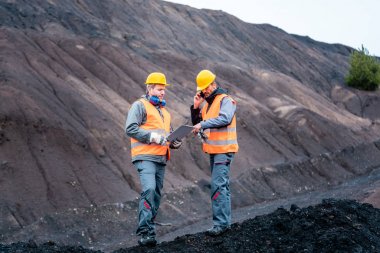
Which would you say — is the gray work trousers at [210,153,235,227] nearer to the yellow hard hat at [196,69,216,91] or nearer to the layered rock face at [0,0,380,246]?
the yellow hard hat at [196,69,216,91]

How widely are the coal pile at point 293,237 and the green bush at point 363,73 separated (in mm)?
44149

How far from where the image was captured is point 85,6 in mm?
34469

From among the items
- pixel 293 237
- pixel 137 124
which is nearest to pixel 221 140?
pixel 137 124

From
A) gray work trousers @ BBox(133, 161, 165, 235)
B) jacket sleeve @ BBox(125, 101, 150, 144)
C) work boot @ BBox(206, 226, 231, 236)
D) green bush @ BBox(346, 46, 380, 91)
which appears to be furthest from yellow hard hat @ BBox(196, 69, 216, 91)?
green bush @ BBox(346, 46, 380, 91)

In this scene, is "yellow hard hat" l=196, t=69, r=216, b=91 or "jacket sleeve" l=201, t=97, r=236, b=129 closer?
"jacket sleeve" l=201, t=97, r=236, b=129

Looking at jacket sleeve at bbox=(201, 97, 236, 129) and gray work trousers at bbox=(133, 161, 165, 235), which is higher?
jacket sleeve at bbox=(201, 97, 236, 129)

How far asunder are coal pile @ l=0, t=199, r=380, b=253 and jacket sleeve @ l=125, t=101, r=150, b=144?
4.60 ft

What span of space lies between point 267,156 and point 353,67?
2740 cm

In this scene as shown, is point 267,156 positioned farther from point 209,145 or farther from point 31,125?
point 209,145

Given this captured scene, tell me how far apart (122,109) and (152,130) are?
593 inches

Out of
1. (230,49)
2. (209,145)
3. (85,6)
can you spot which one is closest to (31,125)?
(209,145)

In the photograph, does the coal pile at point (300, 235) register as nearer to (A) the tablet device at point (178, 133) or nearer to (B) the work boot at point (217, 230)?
(B) the work boot at point (217, 230)

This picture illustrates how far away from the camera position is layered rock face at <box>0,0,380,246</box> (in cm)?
1700

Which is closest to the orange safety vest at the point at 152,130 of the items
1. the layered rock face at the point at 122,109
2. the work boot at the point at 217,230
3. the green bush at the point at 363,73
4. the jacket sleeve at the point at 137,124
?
the jacket sleeve at the point at 137,124
